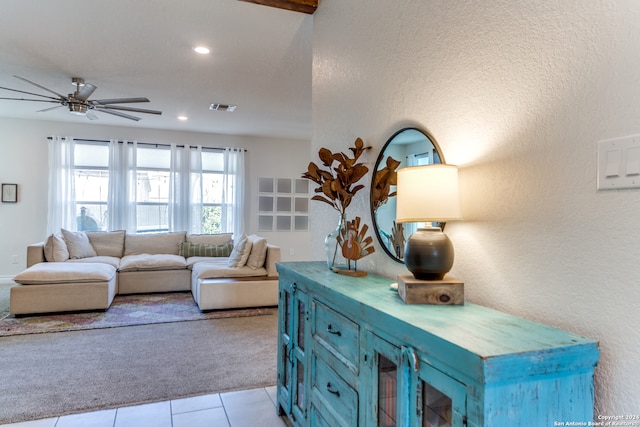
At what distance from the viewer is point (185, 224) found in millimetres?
6754

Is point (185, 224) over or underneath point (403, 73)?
underneath

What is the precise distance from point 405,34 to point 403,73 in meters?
0.17

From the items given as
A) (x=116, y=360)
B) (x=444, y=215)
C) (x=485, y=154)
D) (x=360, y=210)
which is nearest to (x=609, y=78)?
(x=485, y=154)

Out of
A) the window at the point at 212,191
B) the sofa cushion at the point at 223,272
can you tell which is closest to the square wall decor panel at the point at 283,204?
the window at the point at 212,191

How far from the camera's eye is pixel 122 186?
21.0 ft

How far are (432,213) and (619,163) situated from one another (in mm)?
504

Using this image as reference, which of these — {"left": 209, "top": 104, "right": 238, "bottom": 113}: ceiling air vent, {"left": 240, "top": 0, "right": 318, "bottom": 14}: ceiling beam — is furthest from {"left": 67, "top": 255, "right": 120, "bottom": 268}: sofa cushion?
{"left": 240, "top": 0, "right": 318, "bottom": 14}: ceiling beam

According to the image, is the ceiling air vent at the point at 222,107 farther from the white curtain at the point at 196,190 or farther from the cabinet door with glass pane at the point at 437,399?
the cabinet door with glass pane at the point at 437,399

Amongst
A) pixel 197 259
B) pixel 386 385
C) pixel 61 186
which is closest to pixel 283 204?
pixel 197 259

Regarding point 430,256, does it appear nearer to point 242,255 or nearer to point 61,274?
point 242,255

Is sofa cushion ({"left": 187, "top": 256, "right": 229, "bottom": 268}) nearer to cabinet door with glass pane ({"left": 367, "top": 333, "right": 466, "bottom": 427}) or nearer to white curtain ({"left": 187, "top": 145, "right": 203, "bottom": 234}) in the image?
white curtain ({"left": 187, "top": 145, "right": 203, "bottom": 234})

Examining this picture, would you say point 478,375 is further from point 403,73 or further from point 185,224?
point 185,224

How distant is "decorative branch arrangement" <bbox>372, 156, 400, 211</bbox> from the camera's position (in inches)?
69.0

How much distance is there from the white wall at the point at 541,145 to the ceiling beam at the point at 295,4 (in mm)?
1196
